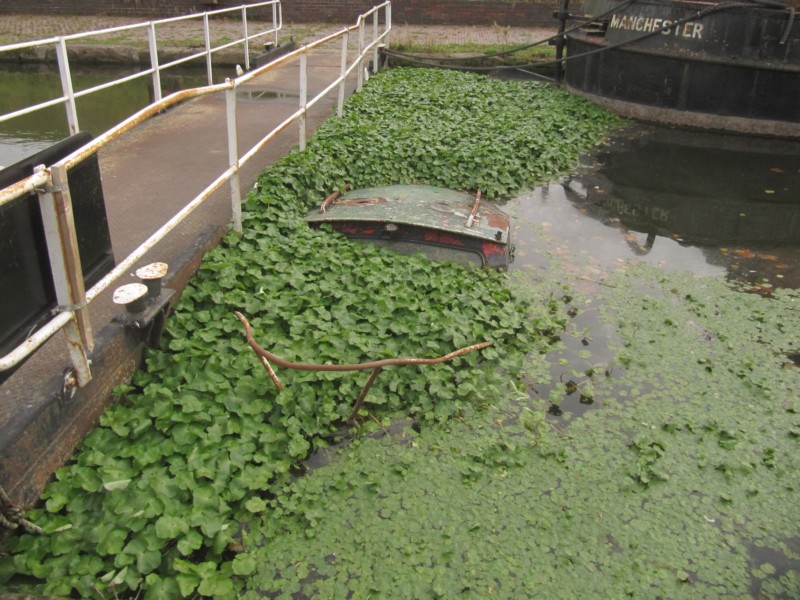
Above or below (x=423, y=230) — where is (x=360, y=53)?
above

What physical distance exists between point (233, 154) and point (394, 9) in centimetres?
1576

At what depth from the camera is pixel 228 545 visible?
9.61ft

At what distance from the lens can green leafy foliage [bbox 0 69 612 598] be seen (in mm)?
2699

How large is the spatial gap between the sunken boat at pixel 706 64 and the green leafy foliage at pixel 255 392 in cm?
600

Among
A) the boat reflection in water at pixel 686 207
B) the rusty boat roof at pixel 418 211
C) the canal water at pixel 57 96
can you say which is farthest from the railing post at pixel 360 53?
the rusty boat roof at pixel 418 211

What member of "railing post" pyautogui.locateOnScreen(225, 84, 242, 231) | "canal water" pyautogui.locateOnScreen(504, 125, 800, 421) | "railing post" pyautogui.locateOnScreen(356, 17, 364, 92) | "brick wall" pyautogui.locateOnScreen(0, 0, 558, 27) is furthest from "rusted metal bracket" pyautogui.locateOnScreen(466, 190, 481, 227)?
"brick wall" pyautogui.locateOnScreen(0, 0, 558, 27)

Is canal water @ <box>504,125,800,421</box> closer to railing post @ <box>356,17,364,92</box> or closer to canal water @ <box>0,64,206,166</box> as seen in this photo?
railing post @ <box>356,17,364,92</box>

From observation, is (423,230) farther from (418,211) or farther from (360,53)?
(360,53)

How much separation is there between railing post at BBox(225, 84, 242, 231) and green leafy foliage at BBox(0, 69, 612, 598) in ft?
0.51

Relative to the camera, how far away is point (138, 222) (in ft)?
15.6

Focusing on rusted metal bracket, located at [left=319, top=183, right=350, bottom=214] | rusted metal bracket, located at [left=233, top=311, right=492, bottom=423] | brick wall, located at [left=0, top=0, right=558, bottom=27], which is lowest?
rusted metal bracket, located at [left=233, top=311, right=492, bottom=423]

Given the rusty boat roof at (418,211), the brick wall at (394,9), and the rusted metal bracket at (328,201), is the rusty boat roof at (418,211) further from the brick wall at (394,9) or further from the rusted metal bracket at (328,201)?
the brick wall at (394,9)

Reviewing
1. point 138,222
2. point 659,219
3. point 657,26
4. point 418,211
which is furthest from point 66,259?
point 657,26

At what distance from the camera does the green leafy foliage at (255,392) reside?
270 cm
